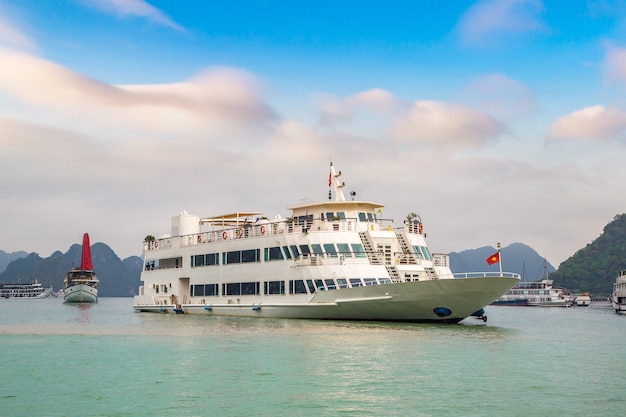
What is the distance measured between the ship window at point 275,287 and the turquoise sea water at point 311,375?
29.4 ft

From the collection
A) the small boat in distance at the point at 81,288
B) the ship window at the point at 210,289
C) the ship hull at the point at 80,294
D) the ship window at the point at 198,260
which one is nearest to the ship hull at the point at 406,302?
the ship window at the point at 210,289

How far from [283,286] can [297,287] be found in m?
1.37

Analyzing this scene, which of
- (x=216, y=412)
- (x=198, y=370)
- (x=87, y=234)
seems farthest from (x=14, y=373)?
(x=87, y=234)

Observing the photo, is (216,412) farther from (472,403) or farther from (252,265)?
(252,265)

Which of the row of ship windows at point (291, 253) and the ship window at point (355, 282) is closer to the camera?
the ship window at point (355, 282)

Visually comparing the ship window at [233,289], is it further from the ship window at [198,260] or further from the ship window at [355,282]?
the ship window at [355,282]

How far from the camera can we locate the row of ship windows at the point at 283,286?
39.5 metres

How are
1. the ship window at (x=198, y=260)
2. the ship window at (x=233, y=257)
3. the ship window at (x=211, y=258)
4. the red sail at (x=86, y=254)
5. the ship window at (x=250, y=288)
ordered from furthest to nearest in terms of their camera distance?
1. the red sail at (x=86, y=254)
2. the ship window at (x=198, y=260)
3. the ship window at (x=211, y=258)
4. the ship window at (x=233, y=257)
5. the ship window at (x=250, y=288)

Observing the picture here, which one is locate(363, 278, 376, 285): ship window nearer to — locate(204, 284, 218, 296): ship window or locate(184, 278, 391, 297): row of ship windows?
locate(184, 278, 391, 297): row of ship windows

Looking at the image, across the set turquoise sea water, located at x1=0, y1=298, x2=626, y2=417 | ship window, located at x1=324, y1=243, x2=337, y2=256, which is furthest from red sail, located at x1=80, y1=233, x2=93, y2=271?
turquoise sea water, located at x1=0, y1=298, x2=626, y2=417

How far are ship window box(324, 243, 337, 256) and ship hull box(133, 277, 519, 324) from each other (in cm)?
252

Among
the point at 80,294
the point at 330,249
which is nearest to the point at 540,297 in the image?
the point at 80,294

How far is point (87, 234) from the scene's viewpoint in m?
157

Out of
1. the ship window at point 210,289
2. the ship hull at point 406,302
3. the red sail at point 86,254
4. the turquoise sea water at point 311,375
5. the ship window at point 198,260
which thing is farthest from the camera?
the red sail at point 86,254
